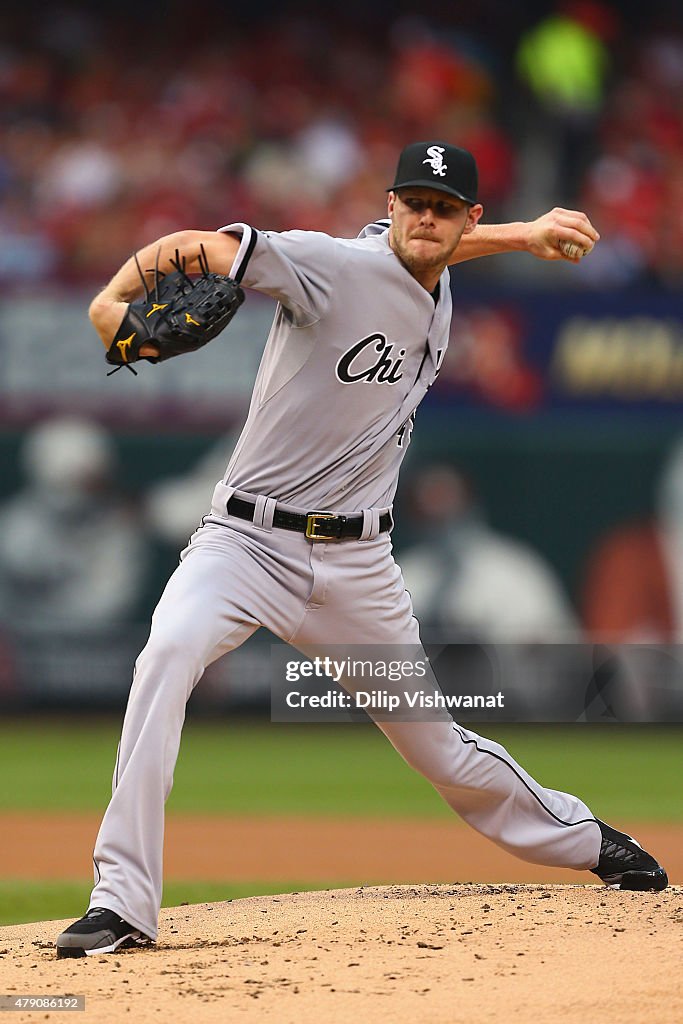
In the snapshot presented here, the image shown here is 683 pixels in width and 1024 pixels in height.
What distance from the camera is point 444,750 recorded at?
420 cm

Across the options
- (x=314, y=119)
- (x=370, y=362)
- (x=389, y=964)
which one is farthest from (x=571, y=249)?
(x=314, y=119)

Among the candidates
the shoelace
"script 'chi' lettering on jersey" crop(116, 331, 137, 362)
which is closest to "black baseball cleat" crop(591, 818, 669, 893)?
the shoelace

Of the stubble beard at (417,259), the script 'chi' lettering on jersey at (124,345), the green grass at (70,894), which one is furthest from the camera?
the green grass at (70,894)

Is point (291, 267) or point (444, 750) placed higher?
point (291, 267)

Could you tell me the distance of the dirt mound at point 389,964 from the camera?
318 cm

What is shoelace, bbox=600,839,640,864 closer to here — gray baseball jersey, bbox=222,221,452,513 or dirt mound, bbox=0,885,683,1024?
dirt mound, bbox=0,885,683,1024

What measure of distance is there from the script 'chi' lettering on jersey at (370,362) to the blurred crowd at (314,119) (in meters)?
7.51

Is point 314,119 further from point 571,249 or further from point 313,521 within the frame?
point 313,521

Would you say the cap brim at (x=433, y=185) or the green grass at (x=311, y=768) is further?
the green grass at (x=311, y=768)

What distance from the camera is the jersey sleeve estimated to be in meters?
3.72

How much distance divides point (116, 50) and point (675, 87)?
4.85 m

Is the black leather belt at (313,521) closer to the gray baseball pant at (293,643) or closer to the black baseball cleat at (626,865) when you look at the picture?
the gray baseball pant at (293,643)

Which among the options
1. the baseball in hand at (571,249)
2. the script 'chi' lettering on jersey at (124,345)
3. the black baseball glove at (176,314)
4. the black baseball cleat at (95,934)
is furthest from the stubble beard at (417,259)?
the black baseball cleat at (95,934)

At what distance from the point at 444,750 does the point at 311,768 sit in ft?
20.3
